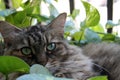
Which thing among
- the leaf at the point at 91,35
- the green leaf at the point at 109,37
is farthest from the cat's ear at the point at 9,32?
the green leaf at the point at 109,37

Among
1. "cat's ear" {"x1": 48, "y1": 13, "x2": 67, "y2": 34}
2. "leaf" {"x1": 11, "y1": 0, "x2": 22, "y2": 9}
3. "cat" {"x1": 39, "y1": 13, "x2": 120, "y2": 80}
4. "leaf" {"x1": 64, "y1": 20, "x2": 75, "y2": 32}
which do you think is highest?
"leaf" {"x1": 11, "y1": 0, "x2": 22, "y2": 9}

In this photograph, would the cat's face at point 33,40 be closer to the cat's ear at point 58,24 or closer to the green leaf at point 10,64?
the cat's ear at point 58,24

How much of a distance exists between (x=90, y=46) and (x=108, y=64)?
153mm

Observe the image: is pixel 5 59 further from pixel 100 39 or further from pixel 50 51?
pixel 100 39

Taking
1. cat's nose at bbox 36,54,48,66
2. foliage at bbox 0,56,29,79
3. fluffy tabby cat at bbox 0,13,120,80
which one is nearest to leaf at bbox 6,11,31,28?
fluffy tabby cat at bbox 0,13,120,80

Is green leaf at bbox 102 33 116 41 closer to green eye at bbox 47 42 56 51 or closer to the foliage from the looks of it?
green eye at bbox 47 42 56 51

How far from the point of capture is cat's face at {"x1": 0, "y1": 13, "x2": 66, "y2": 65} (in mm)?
801

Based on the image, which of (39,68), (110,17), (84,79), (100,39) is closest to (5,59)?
(39,68)

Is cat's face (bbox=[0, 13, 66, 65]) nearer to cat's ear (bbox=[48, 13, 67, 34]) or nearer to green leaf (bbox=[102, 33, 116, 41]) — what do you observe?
cat's ear (bbox=[48, 13, 67, 34])

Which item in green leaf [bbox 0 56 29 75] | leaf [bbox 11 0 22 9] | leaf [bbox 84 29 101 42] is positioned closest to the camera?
green leaf [bbox 0 56 29 75]

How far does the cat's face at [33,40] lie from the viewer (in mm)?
801

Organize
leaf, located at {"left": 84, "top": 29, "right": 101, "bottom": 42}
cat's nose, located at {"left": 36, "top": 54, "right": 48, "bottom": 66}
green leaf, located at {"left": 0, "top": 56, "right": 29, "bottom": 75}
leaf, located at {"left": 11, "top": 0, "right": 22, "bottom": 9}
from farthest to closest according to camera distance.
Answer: leaf, located at {"left": 11, "top": 0, "right": 22, "bottom": 9}, leaf, located at {"left": 84, "top": 29, "right": 101, "bottom": 42}, cat's nose, located at {"left": 36, "top": 54, "right": 48, "bottom": 66}, green leaf, located at {"left": 0, "top": 56, "right": 29, "bottom": 75}

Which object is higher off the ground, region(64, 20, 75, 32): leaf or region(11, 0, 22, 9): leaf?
region(11, 0, 22, 9): leaf

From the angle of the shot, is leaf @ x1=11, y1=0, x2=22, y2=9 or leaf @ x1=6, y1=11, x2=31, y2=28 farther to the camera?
leaf @ x1=11, y1=0, x2=22, y2=9
